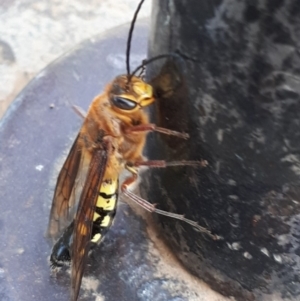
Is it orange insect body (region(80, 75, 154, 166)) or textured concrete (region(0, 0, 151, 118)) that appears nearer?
orange insect body (region(80, 75, 154, 166))

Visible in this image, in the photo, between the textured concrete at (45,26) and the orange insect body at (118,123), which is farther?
the textured concrete at (45,26)

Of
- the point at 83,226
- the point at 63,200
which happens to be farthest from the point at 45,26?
the point at 83,226

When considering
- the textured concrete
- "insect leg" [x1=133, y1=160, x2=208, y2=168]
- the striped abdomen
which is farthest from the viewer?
the textured concrete

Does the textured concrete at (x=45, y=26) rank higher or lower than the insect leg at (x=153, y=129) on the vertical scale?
lower

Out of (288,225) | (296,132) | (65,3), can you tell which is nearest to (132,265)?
(288,225)

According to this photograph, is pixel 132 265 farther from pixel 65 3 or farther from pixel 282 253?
pixel 65 3

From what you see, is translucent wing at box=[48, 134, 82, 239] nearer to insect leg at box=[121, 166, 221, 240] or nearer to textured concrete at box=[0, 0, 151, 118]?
insect leg at box=[121, 166, 221, 240]

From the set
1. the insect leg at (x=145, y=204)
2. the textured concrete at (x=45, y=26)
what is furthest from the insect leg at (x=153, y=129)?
the textured concrete at (x=45, y=26)

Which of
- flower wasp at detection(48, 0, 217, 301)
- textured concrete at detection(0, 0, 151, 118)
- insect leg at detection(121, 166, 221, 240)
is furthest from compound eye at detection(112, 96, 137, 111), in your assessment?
textured concrete at detection(0, 0, 151, 118)

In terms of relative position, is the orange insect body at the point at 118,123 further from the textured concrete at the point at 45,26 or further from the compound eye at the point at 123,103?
the textured concrete at the point at 45,26
